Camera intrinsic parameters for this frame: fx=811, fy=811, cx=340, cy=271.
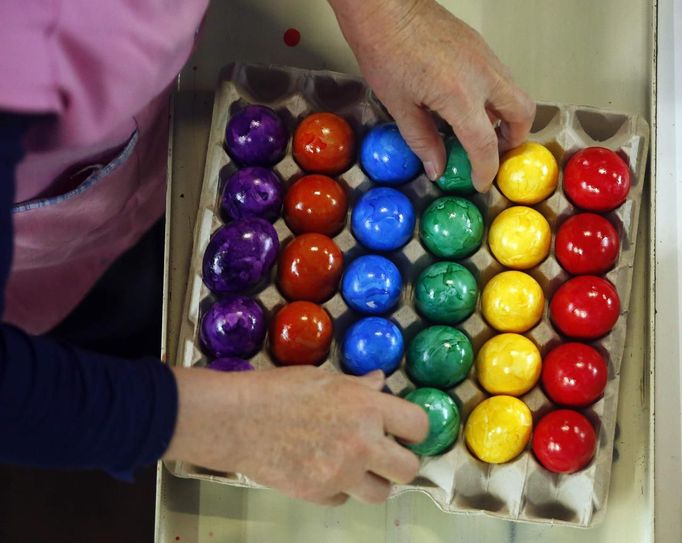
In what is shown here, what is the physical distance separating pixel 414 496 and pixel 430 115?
0.43m

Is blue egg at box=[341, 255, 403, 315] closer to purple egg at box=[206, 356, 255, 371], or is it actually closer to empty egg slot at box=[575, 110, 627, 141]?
purple egg at box=[206, 356, 255, 371]

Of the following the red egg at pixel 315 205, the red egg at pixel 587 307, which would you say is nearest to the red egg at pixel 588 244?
the red egg at pixel 587 307

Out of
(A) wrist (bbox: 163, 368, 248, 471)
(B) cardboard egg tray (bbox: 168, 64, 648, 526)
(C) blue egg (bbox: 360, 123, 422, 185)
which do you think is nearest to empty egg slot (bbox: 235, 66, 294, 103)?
(B) cardboard egg tray (bbox: 168, 64, 648, 526)

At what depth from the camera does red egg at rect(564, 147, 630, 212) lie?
34.1 inches

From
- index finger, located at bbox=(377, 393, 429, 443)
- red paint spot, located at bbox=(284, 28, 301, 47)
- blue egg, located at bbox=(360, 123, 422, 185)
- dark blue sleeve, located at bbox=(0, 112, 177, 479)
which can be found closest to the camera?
dark blue sleeve, located at bbox=(0, 112, 177, 479)

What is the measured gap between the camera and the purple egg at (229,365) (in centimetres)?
82

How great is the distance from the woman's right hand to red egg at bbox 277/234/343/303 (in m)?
0.21

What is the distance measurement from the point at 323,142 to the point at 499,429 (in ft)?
1.17

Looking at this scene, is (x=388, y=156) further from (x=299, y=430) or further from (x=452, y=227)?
(x=299, y=430)

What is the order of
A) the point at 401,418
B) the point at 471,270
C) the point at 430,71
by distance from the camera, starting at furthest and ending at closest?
1. the point at 471,270
2. the point at 430,71
3. the point at 401,418

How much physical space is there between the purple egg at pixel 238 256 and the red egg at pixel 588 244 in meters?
0.31

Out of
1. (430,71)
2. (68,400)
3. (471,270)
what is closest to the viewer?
(68,400)

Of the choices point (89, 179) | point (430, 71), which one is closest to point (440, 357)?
point (430, 71)

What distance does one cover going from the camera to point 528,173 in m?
0.88
